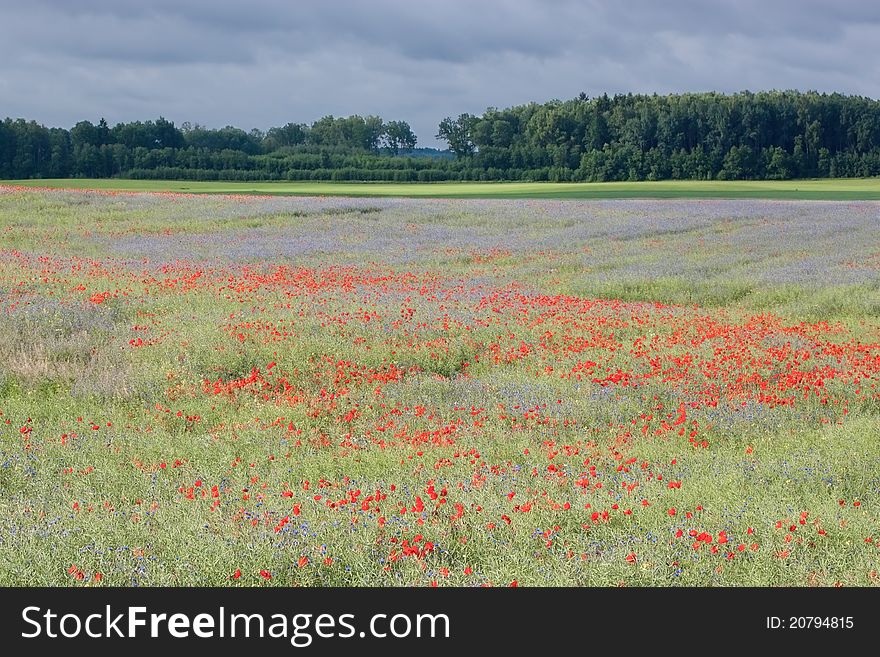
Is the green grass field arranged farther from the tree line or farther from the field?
the field

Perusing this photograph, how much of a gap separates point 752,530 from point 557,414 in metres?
3.94

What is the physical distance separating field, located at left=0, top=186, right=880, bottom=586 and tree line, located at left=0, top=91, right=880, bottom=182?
86.0 meters

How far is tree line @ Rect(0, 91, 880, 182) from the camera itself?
103 metres

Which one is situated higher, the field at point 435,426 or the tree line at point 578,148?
the tree line at point 578,148

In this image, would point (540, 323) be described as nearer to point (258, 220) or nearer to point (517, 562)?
point (517, 562)

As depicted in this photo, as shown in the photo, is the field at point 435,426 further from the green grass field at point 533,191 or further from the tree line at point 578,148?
the tree line at point 578,148

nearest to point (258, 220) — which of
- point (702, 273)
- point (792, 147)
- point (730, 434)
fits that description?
point (702, 273)

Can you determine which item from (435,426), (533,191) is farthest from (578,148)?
(435,426)

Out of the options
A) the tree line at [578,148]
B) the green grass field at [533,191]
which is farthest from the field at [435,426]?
the tree line at [578,148]

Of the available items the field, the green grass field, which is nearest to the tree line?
the green grass field

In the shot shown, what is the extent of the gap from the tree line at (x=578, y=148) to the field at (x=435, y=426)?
86.0m

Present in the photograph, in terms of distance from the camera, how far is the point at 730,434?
8.96 meters

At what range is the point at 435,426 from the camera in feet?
30.8

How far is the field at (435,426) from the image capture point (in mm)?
5555
